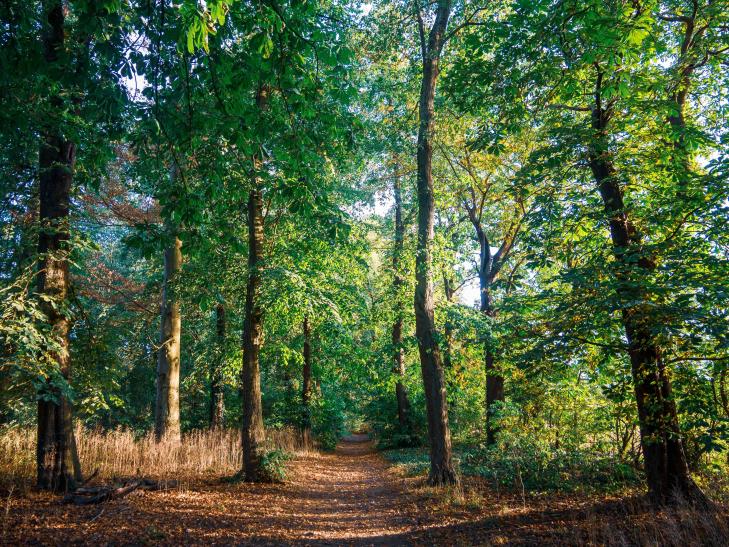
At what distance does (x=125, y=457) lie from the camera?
8422mm

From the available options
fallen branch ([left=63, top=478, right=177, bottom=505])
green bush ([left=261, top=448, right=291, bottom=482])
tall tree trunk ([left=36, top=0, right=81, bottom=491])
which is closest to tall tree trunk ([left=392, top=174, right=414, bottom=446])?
green bush ([left=261, top=448, right=291, bottom=482])

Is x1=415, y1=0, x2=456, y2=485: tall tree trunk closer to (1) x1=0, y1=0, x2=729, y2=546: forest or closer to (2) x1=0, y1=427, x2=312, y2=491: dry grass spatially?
(1) x1=0, y1=0, x2=729, y2=546: forest

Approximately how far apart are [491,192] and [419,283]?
6088mm

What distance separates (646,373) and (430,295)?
4305 mm

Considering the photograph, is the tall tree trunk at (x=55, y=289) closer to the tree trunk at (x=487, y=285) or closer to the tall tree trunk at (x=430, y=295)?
the tall tree trunk at (x=430, y=295)

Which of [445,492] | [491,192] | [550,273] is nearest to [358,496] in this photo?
[445,492]

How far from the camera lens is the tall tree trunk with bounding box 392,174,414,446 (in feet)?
48.5

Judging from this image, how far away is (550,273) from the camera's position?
11.4 metres

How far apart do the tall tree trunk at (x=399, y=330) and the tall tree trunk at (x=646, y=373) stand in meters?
8.13

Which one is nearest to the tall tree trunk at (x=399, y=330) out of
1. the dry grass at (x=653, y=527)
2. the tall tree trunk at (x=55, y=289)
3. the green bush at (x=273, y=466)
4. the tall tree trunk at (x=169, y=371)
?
the green bush at (x=273, y=466)

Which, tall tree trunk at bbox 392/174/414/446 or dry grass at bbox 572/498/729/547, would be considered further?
tall tree trunk at bbox 392/174/414/446

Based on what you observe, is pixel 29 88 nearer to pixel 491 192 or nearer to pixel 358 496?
pixel 358 496

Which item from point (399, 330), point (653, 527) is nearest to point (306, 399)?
point (399, 330)

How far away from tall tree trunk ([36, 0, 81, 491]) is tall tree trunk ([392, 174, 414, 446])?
8819mm
